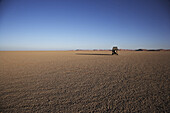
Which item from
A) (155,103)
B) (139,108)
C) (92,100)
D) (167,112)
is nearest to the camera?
(167,112)

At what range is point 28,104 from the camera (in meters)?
2.37

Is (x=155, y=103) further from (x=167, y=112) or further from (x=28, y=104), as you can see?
(x=28, y=104)

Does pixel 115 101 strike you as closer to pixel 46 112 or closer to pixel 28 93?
pixel 46 112

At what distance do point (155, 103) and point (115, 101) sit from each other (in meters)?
1.05

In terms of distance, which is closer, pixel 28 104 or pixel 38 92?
pixel 28 104

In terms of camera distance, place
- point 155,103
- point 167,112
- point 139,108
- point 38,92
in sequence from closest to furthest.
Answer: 1. point 167,112
2. point 139,108
3. point 155,103
4. point 38,92

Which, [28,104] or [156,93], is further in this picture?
[156,93]

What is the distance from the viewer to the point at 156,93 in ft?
9.20

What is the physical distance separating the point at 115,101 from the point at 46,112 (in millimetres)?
1859

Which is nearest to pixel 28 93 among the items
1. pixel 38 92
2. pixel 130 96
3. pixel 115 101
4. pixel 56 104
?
pixel 38 92

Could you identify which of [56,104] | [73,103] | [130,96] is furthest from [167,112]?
[56,104]

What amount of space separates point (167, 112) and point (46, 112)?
289cm

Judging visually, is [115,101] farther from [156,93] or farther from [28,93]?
[28,93]

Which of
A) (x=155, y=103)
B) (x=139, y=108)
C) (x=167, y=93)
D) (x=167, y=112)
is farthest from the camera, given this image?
(x=167, y=93)
